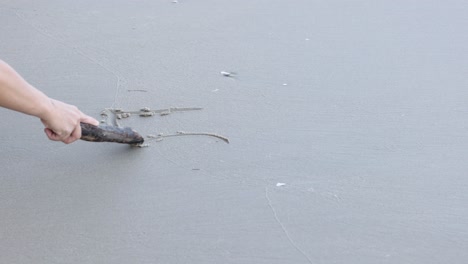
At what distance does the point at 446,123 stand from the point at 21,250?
1732 mm

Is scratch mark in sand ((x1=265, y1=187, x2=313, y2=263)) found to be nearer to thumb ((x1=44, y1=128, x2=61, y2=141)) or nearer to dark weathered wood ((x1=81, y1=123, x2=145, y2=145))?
dark weathered wood ((x1=81, y1=123, x2=145, y2=145))

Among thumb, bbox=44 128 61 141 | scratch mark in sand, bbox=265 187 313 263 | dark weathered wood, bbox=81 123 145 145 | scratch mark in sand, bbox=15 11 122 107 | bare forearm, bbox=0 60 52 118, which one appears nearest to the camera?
bare forearm, bbox=0 60 52 118

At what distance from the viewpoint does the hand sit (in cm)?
242

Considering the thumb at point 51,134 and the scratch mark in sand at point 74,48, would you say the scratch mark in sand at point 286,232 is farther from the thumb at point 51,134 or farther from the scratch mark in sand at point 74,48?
the scratch mark in sand at point 74,48

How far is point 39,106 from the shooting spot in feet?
7.73

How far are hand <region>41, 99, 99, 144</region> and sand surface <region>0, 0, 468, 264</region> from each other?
Result: 26 centimetres

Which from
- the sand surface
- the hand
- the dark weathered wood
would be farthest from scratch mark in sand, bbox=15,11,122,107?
the hand

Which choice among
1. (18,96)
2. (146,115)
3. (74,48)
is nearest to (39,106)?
(18,96)

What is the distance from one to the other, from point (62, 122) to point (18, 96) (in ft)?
0.69

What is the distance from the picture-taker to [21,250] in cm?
241

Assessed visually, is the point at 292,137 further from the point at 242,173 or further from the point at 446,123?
→ the point at 446,123

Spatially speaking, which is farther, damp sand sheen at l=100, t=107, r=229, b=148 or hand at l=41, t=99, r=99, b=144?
damp sand sheen at l=100, t=107, r=229, b=148

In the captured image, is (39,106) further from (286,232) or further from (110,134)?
(286,232)

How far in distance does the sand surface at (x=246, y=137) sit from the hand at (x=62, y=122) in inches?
10.2
